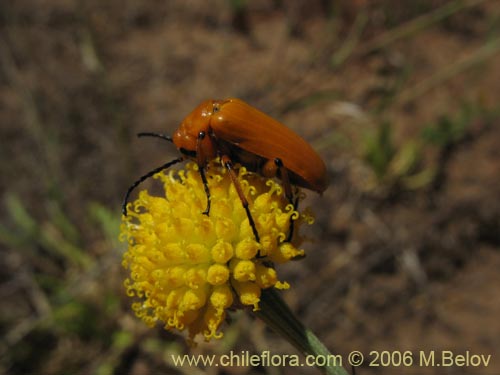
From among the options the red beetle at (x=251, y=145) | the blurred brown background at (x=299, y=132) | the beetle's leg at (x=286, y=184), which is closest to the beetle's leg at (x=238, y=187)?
the red beetle at (x=251, y=145)

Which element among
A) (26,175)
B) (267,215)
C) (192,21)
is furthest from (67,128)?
(267,215)

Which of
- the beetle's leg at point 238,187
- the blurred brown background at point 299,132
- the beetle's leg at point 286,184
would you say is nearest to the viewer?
the beetle's leg at point 238,187

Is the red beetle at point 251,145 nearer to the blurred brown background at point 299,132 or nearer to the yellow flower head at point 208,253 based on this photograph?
the yellow flower head at point 208,253

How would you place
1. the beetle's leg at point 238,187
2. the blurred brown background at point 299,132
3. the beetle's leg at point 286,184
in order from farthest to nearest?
the blurred brown background at point 299,132 → the beetle's leg at point 286,184 → the beetle's leg at point 238,187

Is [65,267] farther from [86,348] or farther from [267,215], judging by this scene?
[267,215]

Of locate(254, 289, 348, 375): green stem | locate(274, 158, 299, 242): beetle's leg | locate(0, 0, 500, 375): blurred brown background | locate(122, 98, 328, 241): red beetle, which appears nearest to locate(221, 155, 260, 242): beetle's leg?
locate(122, 98, 328, 241): red beetle

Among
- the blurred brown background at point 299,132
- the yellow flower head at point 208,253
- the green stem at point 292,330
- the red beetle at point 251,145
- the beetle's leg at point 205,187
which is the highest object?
the blurred brown background at point 299,132
